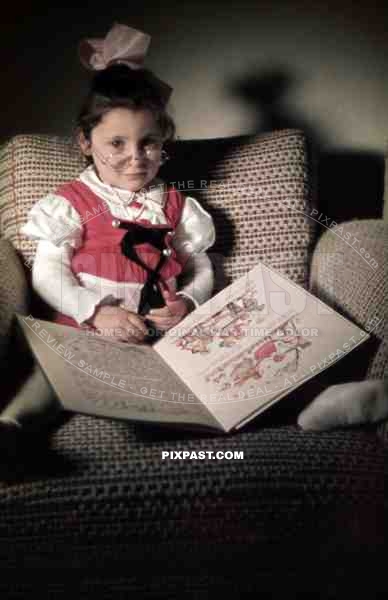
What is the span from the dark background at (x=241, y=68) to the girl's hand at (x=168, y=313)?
1.02 ft

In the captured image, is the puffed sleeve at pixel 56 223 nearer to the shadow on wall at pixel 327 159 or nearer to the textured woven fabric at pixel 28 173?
the textured woven fabric at pixel 28 173

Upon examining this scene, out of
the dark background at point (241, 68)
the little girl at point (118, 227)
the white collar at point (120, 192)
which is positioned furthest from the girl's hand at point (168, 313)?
the dark background at point (241, 68)

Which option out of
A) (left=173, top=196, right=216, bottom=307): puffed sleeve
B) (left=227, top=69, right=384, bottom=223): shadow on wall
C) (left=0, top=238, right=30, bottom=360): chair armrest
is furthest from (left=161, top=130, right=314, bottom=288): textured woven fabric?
A: (left=0, top=238, right=30, bottom=360): chair armrest

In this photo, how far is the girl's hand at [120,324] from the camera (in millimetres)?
626

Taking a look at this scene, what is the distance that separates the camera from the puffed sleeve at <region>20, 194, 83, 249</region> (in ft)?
2.15

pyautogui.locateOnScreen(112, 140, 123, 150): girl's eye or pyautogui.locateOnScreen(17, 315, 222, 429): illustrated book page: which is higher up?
pyautogui.locateOnScreen(112, 140, 123, 150): girl's eye

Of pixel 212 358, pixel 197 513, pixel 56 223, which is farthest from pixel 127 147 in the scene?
pixel 197 513

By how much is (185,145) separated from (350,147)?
0.27 meters

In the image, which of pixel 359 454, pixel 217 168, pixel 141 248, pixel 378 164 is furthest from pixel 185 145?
pixel 359 454

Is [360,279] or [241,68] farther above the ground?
Answer: [241,68]

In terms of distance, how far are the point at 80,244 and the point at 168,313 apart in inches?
5.5

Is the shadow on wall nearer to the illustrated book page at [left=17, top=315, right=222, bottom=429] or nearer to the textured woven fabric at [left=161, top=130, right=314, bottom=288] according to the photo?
the textured woven fabric at [left=161, top=130, right=314, bottom=288]

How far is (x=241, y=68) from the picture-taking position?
0.82 m

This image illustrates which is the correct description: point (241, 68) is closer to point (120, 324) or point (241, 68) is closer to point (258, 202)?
point (258, 202)
